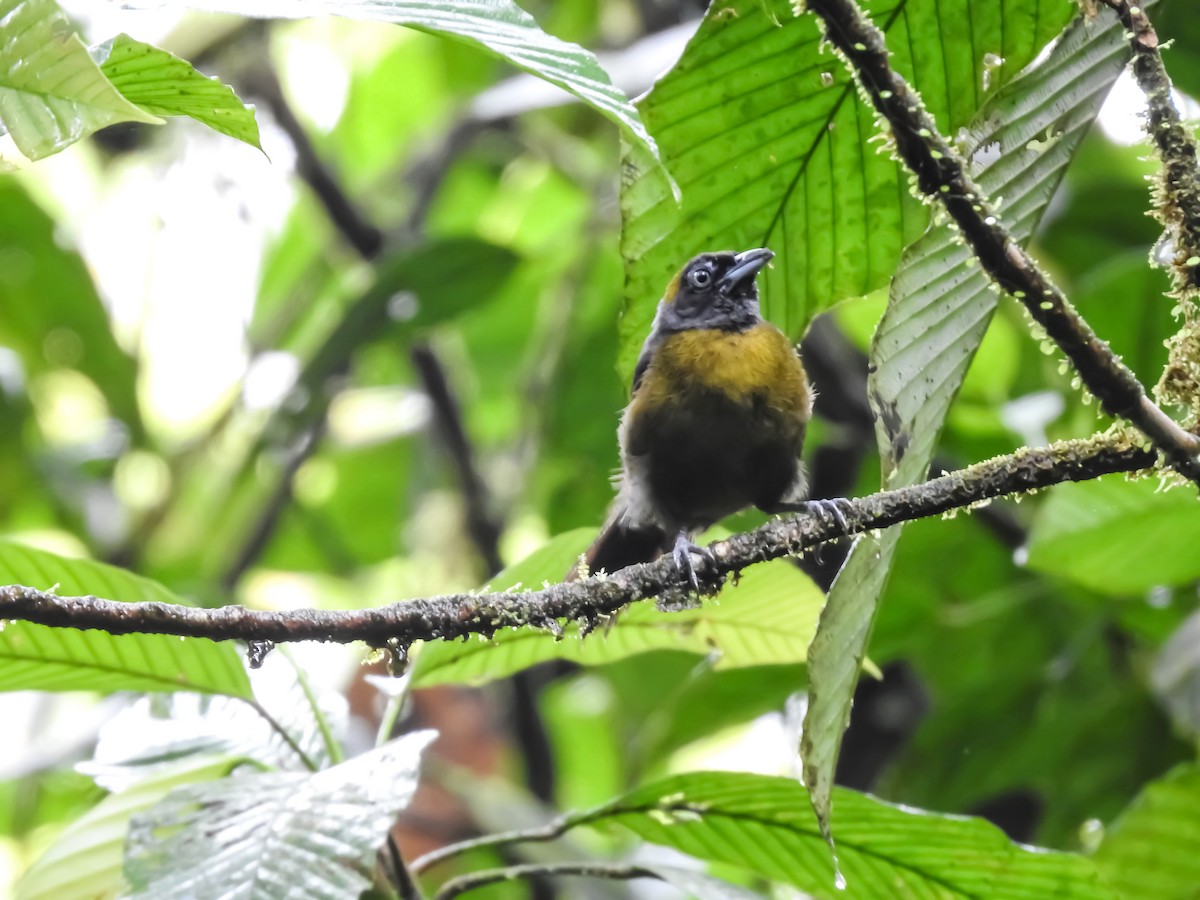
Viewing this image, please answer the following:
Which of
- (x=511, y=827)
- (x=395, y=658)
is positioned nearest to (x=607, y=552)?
(x=511, y=827)

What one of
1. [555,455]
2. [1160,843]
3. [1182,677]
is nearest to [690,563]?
[1160,843]

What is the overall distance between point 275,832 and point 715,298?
1694mm

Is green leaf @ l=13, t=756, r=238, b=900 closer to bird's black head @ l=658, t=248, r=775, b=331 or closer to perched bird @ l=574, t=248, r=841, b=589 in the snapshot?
perched bird @ l=574, t=248, r=841, b=589

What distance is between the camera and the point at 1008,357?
361 cm

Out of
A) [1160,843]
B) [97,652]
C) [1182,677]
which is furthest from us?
[1182,677]

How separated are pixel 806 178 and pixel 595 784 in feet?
11.8

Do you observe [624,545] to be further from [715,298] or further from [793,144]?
[793,144]

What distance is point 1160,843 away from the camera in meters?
2.41

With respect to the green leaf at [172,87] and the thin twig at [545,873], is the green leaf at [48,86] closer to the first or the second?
the green leaf at [172,87]

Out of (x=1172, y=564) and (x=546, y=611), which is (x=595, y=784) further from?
(x=546, y=611)

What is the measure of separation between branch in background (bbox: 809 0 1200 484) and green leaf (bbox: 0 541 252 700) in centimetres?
118

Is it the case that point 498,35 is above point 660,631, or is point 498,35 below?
above

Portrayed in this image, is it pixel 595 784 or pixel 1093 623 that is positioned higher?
pixel 1093 623

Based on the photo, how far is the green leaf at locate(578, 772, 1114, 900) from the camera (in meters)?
2.01
